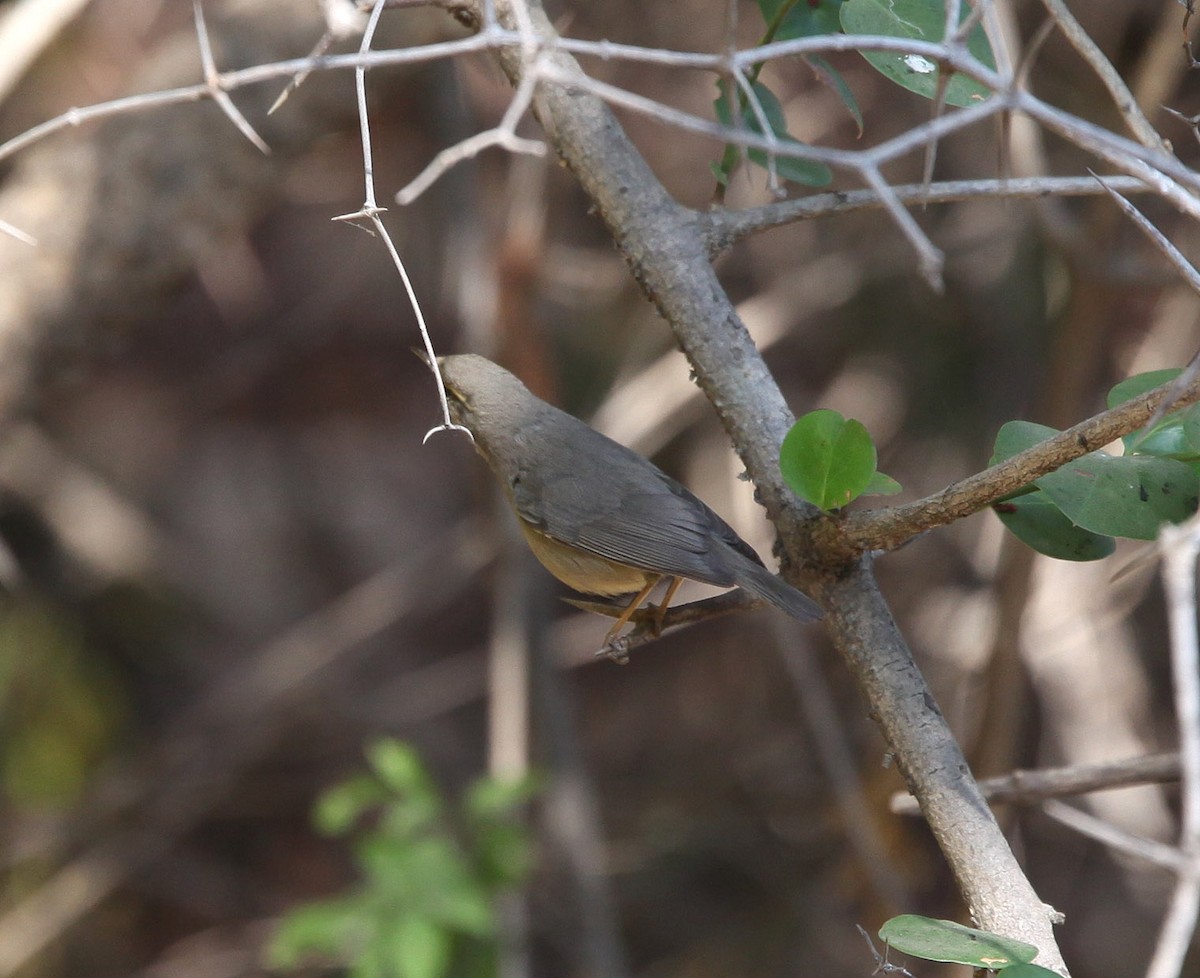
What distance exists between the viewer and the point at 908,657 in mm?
1784

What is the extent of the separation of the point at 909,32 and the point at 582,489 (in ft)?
4.81

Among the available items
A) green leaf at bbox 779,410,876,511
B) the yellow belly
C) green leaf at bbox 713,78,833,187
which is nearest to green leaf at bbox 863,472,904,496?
green leaf at bbox 779,410,876,511

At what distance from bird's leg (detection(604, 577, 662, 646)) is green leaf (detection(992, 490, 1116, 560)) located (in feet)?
3.24

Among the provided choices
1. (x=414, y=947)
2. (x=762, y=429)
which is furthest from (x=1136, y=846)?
(x=414, y=947)

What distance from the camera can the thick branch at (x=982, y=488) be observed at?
4.93ft

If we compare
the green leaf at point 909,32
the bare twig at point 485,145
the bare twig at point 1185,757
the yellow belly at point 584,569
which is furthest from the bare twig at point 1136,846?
the yellow belly at point 584,569

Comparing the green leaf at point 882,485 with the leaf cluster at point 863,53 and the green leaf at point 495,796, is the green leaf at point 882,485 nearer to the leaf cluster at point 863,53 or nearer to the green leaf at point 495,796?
the leaf cluster at point 863,53

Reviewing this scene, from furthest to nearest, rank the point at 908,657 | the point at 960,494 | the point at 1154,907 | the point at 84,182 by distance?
1. the point at 1154,907
2. the point at 84,182
3. the point at 908,657
4. the point at 960,494

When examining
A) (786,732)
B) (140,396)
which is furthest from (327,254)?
(786,732)

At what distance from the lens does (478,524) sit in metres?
5.32

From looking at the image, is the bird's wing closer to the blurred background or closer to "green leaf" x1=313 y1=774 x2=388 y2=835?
"green leaf" x1=313 y1=774 x2=388 y2=835

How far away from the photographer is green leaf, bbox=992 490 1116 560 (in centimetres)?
197

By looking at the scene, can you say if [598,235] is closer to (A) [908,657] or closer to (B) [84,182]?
(B) [84,182]

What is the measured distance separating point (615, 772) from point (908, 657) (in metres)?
4.97
